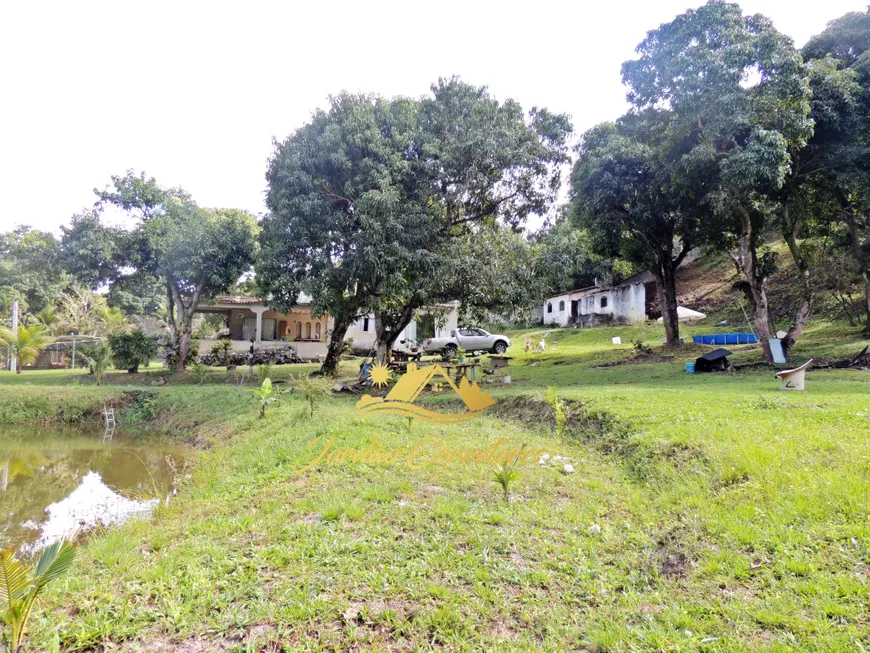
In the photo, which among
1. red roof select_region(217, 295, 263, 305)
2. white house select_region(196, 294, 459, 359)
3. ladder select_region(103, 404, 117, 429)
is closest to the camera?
ladder select_region(103, 404, 117, 429)

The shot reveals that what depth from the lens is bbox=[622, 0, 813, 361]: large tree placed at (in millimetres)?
10453

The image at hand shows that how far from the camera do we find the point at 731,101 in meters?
10.7

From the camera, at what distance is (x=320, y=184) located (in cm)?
1255

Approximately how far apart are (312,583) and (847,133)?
15839mm

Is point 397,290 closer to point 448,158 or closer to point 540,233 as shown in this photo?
point 448,158

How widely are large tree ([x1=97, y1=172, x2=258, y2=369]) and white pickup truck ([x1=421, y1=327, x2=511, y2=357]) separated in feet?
27.3

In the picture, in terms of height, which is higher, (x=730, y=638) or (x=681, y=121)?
(x=681, y=121)

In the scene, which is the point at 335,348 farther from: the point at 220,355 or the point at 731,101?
the point at 731,101

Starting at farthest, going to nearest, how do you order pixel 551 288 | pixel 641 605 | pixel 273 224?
1. pixel 551 288
2. pixel 273 224
3. pixel 641 605

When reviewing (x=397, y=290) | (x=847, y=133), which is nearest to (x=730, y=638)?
(x=397, y=290)

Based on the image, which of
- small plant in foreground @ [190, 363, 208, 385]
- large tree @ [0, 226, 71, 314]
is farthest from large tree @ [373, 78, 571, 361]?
large tree @ [0, 226, 71, 314]

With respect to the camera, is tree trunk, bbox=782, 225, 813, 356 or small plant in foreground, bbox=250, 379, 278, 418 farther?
tree trunk, bbox=782, 225, 813, 356

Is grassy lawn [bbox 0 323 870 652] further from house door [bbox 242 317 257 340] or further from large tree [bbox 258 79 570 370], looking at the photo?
house door [bbox 242 317 257 340]

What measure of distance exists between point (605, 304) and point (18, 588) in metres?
30.2
